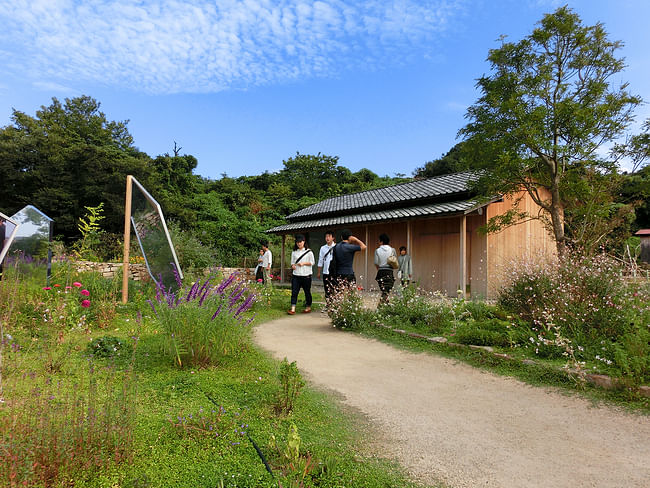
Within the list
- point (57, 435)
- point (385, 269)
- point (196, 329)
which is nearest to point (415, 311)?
point (385, 269)

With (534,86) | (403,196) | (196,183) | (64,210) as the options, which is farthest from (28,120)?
(534,86)

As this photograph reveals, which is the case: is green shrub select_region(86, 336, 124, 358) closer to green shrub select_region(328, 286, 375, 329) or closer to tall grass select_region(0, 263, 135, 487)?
tall grass select_region(0, 263, 135, 487)

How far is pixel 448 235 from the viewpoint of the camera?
1333 cm

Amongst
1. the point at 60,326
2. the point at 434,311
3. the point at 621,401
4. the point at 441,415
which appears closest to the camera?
the point at 441,415

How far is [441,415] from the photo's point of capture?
335cm

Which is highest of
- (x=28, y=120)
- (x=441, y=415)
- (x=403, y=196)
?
(x=28, y=120)

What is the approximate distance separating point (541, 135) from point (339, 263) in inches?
221

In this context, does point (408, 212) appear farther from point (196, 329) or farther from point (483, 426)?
point (483, 426)

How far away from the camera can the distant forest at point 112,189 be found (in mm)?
22188

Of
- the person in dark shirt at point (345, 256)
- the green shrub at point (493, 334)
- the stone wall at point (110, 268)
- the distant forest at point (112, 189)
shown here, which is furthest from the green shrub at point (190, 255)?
the green shrub at point (493, 334)

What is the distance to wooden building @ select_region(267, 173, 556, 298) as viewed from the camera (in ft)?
40.7

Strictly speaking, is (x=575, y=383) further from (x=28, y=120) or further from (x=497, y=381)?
(x=28, y=120)

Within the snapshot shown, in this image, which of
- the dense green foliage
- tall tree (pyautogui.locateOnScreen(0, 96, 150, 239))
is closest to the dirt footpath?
the dense green foliage

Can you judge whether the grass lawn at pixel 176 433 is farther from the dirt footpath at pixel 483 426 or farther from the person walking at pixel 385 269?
the person walking at pixel 385 269
